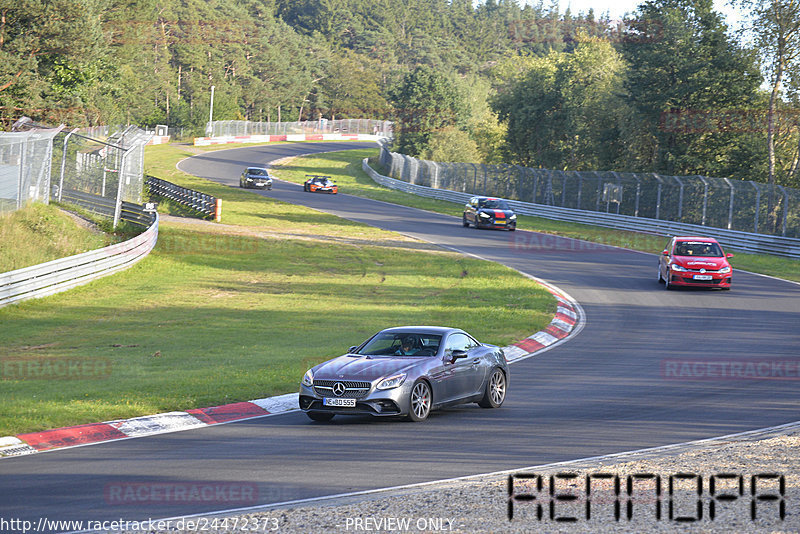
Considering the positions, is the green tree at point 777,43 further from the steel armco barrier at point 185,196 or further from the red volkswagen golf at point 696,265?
the steel armco barrier at point 185,196

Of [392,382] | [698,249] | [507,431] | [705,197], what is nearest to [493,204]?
[705,197]

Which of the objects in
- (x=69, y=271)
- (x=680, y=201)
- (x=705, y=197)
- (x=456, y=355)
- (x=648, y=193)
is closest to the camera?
(x=456, y=355)

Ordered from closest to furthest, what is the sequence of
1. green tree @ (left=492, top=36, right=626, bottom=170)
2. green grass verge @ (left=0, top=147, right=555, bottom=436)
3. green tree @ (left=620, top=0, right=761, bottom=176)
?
green grass verge @ (left=0, top=147, right=555, bottom=436), green tree @ (left=620, top=0, right=761, bottom=176), green tree @ (left=492, top=36, right=626, bottom=170)

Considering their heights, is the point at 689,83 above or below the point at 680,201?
above

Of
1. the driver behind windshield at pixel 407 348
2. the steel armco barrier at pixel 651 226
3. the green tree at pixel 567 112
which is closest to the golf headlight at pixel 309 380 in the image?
the driver behind windshield at pixel 407 348

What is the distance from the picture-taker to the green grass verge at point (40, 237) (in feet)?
78.1

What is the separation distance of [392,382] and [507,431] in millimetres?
1609

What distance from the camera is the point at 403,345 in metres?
12.6

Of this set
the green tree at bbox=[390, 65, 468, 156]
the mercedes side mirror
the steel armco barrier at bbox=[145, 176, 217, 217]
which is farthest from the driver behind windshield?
the green tree at bbox=[390, 65, 468, 156]

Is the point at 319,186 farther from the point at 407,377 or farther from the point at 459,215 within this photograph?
the point at 407,377

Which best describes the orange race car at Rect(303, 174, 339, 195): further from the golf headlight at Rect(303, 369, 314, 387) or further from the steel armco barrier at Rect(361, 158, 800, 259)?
the golf headlight at Rect(303, 369, 314, 387)

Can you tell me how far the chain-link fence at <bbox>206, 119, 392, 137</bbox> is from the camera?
114 meters

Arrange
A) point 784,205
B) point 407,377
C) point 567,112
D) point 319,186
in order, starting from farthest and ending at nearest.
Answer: point 567,112, point 319,186, point 784,205, point 407,377

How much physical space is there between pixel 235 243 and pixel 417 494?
28395 mm
